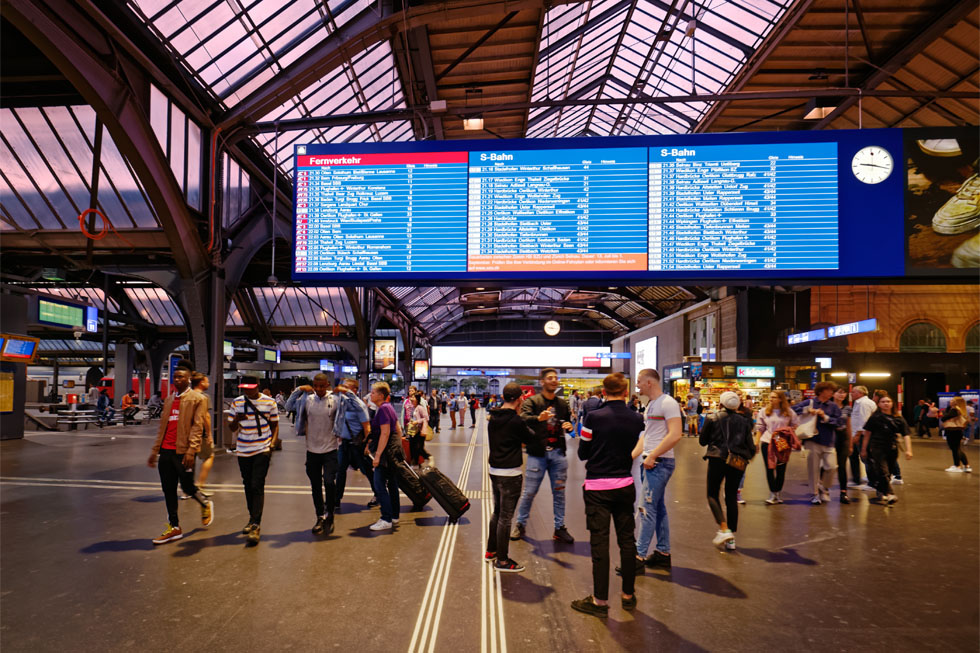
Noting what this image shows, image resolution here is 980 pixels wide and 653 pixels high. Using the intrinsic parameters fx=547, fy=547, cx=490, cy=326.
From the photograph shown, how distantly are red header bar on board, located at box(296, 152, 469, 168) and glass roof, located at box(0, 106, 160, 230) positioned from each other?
22.1 feet

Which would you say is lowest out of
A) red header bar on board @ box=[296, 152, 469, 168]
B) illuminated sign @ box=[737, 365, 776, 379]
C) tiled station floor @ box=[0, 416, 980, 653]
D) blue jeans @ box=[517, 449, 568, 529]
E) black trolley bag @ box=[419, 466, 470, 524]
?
tiled station floor @ box=[0, 416, 980, 653]

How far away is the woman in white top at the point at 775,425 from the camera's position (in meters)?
8.07

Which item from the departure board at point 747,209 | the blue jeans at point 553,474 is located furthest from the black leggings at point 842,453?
the blue jeans at point 553,474

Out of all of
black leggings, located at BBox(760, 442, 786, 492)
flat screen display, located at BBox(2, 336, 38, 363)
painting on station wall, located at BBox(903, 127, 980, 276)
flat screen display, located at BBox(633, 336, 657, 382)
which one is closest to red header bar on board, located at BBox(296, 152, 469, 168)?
black leggings, located at BBox(760, 442, 786, 492)

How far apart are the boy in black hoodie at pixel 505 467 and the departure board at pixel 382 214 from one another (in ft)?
12.3

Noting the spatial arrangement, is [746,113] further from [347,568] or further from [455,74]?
[347,568]

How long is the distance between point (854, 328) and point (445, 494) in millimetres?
14638

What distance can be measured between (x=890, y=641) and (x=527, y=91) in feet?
45.6

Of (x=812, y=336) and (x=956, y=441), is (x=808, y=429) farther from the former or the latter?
(x=812, y=336)

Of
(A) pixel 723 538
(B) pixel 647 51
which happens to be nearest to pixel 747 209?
(A) pixel 723 538

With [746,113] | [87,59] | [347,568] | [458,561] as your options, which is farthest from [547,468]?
[746,113]

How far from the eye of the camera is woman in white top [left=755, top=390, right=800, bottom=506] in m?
8.07

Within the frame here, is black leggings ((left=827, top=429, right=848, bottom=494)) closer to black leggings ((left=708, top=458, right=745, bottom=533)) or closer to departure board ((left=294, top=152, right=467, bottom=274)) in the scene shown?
black leggings ((left=708, top=458, right=745, bottom=533))

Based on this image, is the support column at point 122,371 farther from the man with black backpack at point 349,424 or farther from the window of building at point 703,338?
the window of building at point 703,338
